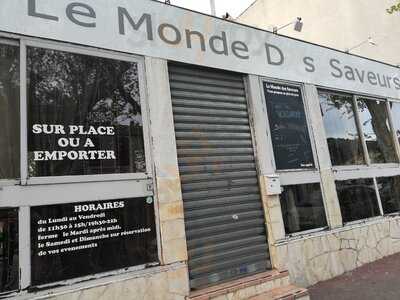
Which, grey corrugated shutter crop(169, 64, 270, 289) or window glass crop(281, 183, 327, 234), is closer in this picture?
grey corrugated shutter crop(169, 64, 270, 289)

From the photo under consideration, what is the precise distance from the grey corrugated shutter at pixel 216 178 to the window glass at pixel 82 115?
0.76m

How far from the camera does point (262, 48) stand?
645cm

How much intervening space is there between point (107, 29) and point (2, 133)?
187 cm

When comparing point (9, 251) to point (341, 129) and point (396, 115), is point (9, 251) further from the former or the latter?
point (396, 115)

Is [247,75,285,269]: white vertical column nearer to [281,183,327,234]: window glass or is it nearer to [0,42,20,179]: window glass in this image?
[281,183,327,234]: window glass

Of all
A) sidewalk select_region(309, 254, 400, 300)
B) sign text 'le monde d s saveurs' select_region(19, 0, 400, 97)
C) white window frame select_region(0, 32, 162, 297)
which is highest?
sign text 'le monde d s saveurs' select_region(19, 0, 400, 97)

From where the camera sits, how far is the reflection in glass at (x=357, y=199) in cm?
696

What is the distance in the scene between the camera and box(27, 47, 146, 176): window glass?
404cm

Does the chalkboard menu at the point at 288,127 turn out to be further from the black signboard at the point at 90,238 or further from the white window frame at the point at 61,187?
the black signboard at the point at 90,238

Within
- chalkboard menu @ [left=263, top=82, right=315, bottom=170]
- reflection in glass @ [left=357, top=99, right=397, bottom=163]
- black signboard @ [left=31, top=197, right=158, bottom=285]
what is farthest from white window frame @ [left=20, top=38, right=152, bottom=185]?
reflection in glass @ [left=357, top=99, right=397, bottom=163]

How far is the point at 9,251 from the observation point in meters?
3.60

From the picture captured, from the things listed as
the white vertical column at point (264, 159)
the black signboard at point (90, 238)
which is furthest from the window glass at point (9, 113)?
the white vertical column at point (264, 159)

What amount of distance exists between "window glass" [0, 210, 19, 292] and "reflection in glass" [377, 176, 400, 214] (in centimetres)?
699

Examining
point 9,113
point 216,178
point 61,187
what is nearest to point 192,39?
point 216,178
